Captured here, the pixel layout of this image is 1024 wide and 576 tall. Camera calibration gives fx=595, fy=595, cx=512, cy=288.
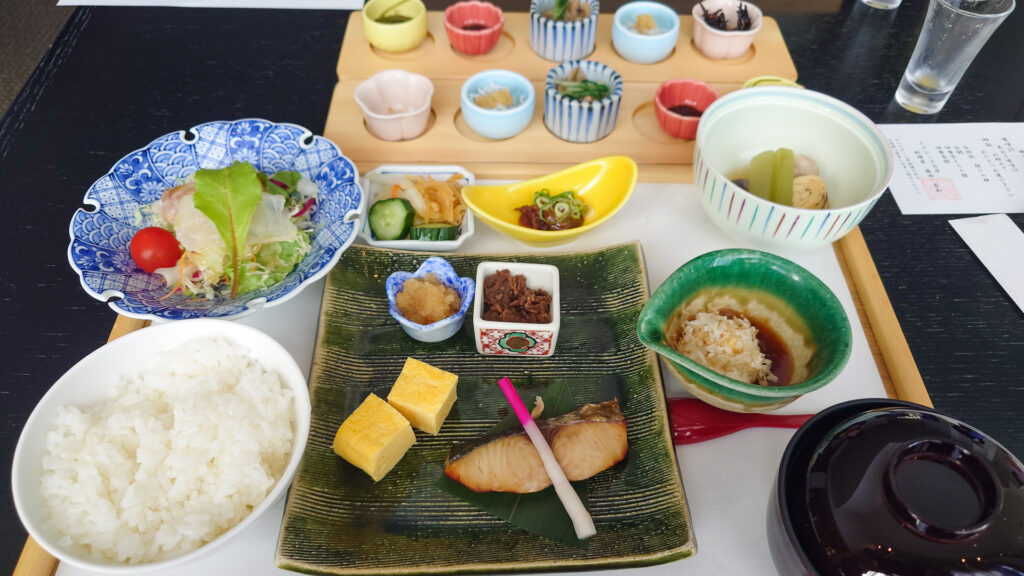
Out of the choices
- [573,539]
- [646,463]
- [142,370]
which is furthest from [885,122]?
[142,370]

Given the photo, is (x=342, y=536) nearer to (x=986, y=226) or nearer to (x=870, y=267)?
(x=870, y=267)

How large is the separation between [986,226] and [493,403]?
163 centimetres

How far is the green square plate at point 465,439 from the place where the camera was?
3.80ft

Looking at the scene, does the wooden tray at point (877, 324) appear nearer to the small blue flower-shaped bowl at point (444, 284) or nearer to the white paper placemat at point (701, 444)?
the white paper placemat at point (701, 444)

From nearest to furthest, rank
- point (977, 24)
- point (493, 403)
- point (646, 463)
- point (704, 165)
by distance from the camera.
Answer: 1. point (646, 463)
2. point (493, 403)
3. point (704, 165)
4. point (977, 24)

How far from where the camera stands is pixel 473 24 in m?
2.30

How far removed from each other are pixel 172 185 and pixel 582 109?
123cm

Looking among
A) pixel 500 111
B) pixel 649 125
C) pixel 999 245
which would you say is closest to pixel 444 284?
pixel 500 111

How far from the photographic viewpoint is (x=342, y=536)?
1.19 meters

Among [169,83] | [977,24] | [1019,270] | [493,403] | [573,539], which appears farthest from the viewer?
[169,83]

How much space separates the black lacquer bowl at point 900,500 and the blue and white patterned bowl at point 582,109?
1.19 metres

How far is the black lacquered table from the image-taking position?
1.57m

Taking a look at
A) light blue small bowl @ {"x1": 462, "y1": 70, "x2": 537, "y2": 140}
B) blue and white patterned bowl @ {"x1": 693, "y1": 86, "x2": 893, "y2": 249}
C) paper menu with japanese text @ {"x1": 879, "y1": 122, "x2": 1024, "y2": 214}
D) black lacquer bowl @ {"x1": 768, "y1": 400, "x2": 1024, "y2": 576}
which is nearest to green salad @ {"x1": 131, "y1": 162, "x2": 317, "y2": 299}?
light blue small bowl @ {"x1": 462, "y1": 70, "x2": 537, "y2": 140}

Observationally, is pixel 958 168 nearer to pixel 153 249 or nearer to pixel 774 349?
pixel 774 349
